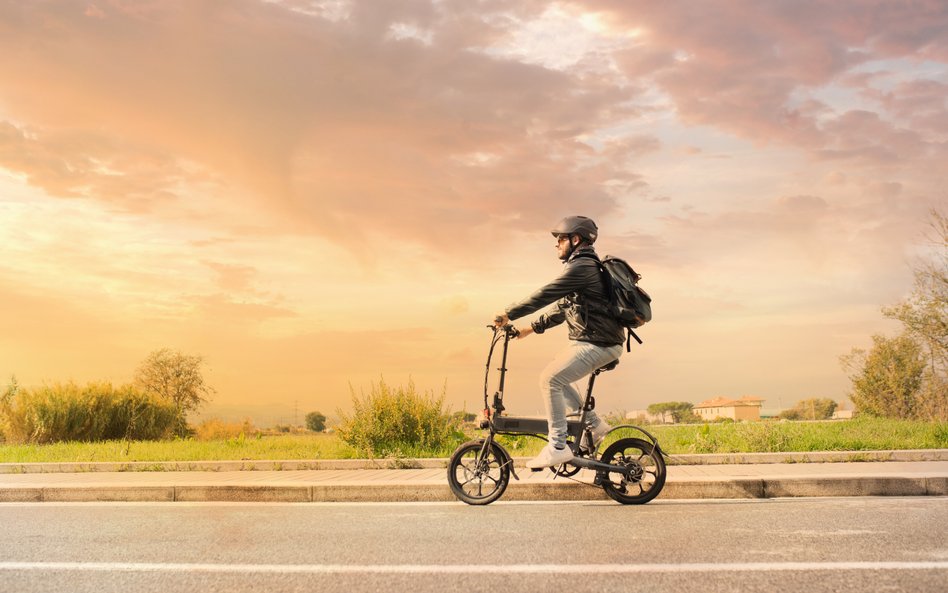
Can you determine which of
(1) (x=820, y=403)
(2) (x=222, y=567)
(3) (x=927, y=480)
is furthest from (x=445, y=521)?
(1) (x=820, y=403)

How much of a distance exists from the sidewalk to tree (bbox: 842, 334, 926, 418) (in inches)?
532

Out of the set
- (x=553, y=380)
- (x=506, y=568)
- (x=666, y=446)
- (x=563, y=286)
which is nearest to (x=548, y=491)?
(x=553, y=380)

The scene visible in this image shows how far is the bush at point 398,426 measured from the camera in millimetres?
13367

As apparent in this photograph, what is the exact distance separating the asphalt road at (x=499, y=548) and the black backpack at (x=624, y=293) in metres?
1.74

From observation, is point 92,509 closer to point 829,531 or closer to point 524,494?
point 524,494

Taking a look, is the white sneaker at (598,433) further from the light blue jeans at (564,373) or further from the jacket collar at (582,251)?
the jacket collar at (582,251)

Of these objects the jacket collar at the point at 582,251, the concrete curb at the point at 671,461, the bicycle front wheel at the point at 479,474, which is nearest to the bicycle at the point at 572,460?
the bicycle front wheel at the point at 479,474

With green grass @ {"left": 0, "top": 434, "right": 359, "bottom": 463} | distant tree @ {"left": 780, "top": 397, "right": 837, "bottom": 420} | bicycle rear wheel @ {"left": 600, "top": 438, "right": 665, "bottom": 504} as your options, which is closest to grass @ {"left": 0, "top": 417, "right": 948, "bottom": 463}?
green grass @ {"left": 0, "top": 434, "right": 359, "bottom": 463}

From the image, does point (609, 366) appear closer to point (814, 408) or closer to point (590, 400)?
point (590, 400)

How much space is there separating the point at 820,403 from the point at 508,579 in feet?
132

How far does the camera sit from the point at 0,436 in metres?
20.6

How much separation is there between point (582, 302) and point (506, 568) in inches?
120

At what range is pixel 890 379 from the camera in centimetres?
2466

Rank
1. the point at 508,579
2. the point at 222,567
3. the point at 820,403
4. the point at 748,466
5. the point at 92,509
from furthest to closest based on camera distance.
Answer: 1. the point at 820,403
2. the point at 748,466
3. the point at 92,509
4. the point at 222,567
5. the point at 508,579
